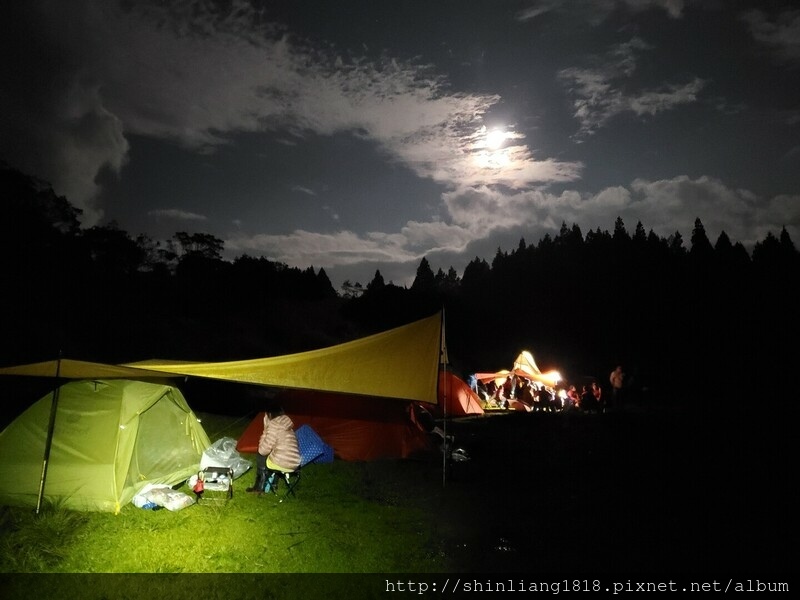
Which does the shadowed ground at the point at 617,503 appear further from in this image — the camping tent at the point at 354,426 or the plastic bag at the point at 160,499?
the plastic bag at the point at 160,499

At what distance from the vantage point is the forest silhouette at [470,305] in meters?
24.8

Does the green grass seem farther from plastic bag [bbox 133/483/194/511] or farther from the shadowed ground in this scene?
the shadowed ground

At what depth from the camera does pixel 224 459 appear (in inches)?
320

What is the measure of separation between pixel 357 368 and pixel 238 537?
2735mm

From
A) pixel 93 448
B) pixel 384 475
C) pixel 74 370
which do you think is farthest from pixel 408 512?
pixel 74 370

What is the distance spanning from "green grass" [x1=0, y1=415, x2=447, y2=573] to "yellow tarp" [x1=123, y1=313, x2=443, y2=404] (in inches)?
67.8

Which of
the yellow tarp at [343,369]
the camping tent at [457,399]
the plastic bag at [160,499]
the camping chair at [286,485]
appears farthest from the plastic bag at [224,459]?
the camping tent at [457,399]

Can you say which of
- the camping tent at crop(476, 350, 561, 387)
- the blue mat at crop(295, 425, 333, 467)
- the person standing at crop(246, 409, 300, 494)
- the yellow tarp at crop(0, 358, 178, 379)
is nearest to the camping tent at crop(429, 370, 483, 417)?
the camping tent at crop(476, 350, 561, 387)

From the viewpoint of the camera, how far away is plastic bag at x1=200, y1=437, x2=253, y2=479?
8.05m

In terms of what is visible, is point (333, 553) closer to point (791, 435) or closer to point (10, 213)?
point (791, 435)

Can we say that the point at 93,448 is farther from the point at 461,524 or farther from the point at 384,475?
the point at 461,524

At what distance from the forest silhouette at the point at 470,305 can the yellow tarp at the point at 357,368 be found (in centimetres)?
410

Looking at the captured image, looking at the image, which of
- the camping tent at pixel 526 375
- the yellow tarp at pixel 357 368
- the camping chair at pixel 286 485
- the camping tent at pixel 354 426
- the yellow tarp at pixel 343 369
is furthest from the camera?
the camping tent at pixel 526 375

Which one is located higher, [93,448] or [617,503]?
[93,448]
